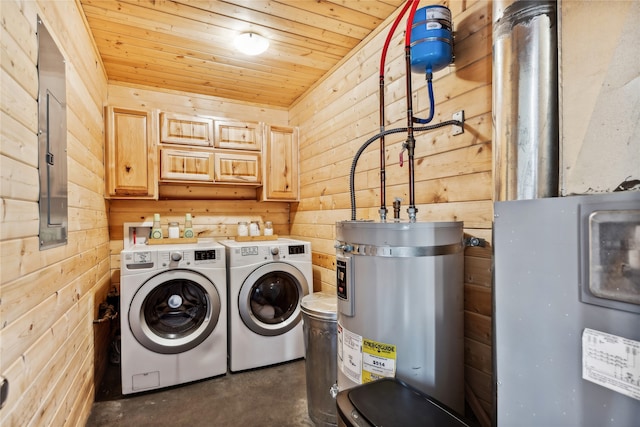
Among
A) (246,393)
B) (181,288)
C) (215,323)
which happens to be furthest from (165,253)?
(246,393)

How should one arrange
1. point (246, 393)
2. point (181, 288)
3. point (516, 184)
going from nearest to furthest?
point (516, 184)
point (246, 393)
point (181, 288)

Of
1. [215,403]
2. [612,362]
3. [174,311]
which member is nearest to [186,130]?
[174,311]

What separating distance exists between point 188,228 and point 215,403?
1.50 m

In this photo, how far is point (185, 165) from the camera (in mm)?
2877

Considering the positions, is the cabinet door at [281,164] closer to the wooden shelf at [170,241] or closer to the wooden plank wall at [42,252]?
the wooden shelf at [170,241]

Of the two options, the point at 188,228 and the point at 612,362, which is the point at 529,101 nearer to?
the point at 612,362

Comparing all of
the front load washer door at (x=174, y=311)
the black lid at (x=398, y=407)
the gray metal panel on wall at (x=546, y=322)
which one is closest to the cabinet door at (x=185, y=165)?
the front load washer door at (x=174, y=311)

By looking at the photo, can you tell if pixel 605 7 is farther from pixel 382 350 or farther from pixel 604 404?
pixel 382 350

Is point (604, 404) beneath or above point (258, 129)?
beneath

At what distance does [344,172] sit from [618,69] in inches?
74.4

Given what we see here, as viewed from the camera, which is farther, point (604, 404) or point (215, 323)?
point (215, 323)

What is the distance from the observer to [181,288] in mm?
2344

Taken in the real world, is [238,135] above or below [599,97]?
above

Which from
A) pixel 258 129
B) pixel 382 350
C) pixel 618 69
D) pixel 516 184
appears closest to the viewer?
pixel 618 69
